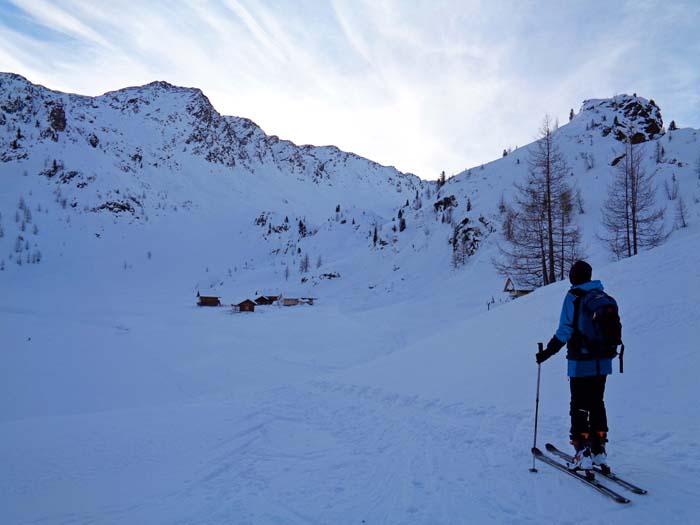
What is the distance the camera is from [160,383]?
15664mm

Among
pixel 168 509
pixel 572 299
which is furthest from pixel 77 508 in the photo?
pixel 572 299

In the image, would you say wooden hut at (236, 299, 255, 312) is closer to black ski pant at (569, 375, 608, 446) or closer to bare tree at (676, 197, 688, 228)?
bare tree at (676, 197, 688, 228)

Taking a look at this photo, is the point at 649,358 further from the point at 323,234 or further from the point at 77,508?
the point at 323,234

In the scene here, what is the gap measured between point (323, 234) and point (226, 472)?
2645 inches

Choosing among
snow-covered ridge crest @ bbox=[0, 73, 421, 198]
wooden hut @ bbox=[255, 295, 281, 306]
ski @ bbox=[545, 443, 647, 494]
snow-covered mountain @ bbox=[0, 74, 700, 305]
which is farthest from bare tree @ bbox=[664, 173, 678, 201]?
snow-covered ridge crest @ bbox=[0, 73, 421, 198]

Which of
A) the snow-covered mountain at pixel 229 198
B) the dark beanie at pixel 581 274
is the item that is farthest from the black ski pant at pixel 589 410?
the snow-covered mountain at pixel 229 198

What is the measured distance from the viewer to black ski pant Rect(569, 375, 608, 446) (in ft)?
14.2

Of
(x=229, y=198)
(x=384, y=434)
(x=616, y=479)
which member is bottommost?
(x=384, y=434)

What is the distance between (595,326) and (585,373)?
548 millimetres

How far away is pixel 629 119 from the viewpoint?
51969 mm

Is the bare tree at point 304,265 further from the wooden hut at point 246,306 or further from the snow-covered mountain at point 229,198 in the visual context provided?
the wooden hut at point 246,306

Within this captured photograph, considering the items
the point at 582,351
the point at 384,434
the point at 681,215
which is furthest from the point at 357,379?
the point at 681,215

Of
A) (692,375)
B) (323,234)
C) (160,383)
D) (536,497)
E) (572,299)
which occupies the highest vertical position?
(323,234)

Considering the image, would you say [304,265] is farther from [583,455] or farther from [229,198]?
[583,455]
